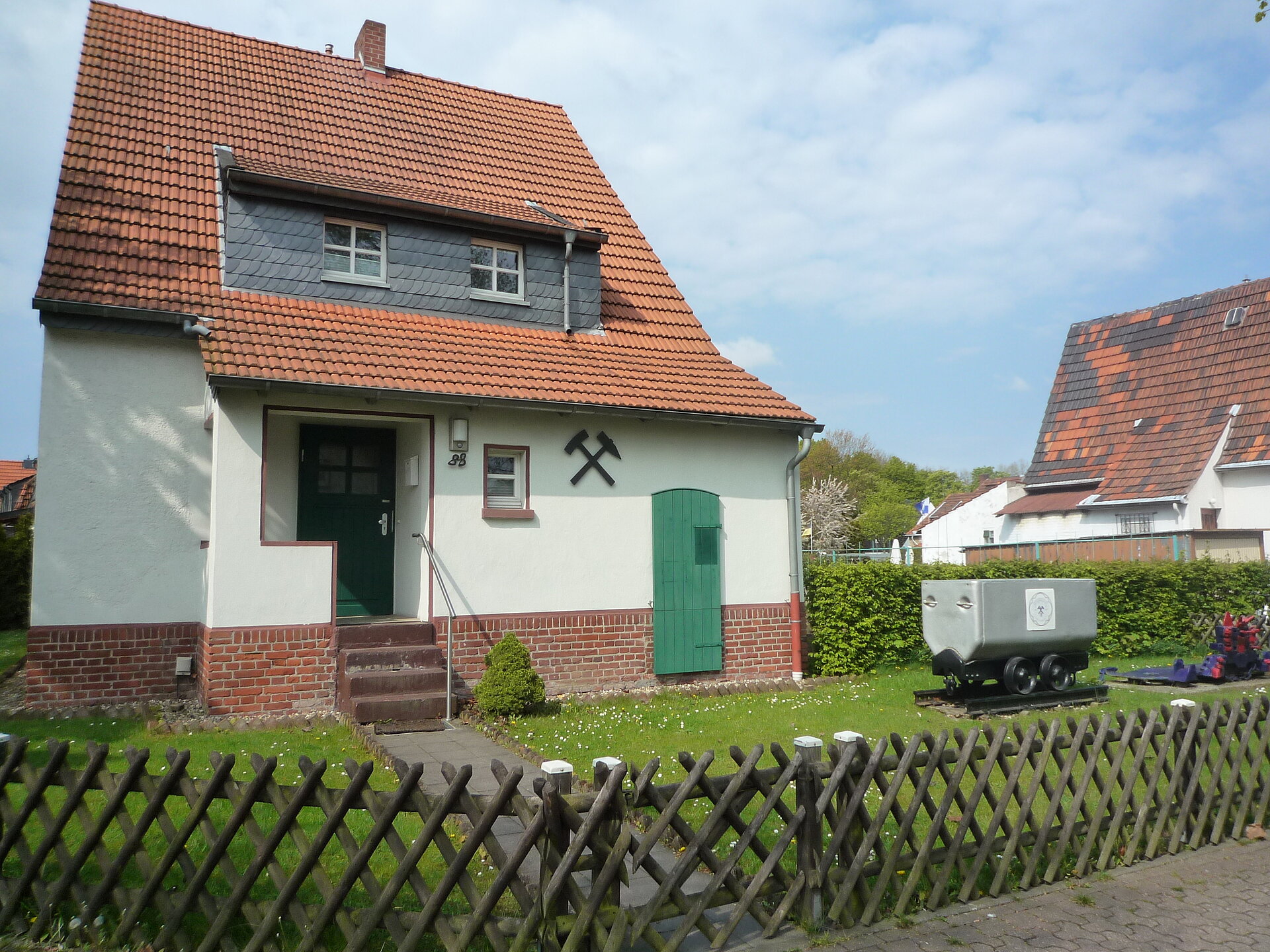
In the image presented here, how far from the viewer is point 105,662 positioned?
35.6 ft

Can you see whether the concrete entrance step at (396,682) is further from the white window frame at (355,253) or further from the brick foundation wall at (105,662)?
the white window frame at (355,253)

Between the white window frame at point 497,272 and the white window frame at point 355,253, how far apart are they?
126cm

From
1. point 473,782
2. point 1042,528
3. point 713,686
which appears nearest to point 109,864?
point 473,782

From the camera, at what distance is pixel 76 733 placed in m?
9.34

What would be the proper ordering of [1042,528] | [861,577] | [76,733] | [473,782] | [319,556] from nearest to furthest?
[473,782]
[76,733]
[319,556]
[861,577]
[1042,528]

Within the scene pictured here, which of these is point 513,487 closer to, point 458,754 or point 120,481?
point 458,754

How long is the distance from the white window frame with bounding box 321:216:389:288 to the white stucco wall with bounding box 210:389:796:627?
6.66ft

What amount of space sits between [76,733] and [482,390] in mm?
5741

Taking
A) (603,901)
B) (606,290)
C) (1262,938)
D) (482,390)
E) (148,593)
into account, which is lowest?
(1262,938)

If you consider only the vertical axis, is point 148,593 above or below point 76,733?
above

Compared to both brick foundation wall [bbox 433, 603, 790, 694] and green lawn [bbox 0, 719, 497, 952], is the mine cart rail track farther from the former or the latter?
green lawn [bbox 0, 719, 497, 952]

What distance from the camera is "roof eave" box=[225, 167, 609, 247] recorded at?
1159 centimetres

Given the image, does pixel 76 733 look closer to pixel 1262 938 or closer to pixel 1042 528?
pixel 1262 938

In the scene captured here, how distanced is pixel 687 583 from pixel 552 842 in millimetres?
8983
